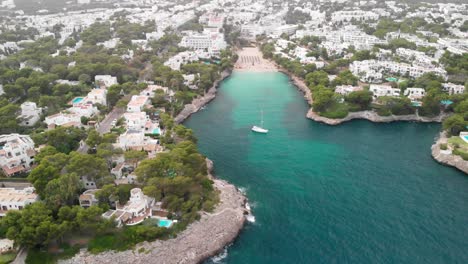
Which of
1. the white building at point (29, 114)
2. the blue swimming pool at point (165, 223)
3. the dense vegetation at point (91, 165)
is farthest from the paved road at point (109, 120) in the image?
the blue swimming pool at point (165, 223)

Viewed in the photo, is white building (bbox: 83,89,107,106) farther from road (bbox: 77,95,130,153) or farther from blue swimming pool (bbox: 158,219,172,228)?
blue swimming pool (bbox: 158,219,172,228)

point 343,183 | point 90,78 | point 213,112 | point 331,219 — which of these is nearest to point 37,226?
point 331,219

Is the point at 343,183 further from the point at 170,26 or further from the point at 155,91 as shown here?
the point at 170,26

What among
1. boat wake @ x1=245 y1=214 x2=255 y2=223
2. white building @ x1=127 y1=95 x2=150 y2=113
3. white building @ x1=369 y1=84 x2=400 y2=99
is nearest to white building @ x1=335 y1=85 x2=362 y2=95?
white building @ x1=369 y1=84 x2=400 y2=99

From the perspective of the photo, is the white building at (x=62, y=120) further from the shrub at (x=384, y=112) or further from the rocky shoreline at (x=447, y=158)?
the rocky shoreline at (x=447, y=158)

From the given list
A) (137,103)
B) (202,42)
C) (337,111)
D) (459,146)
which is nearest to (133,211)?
(137,103)

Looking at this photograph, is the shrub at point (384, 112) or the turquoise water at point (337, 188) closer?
the turquoise water at point (337, 188)
